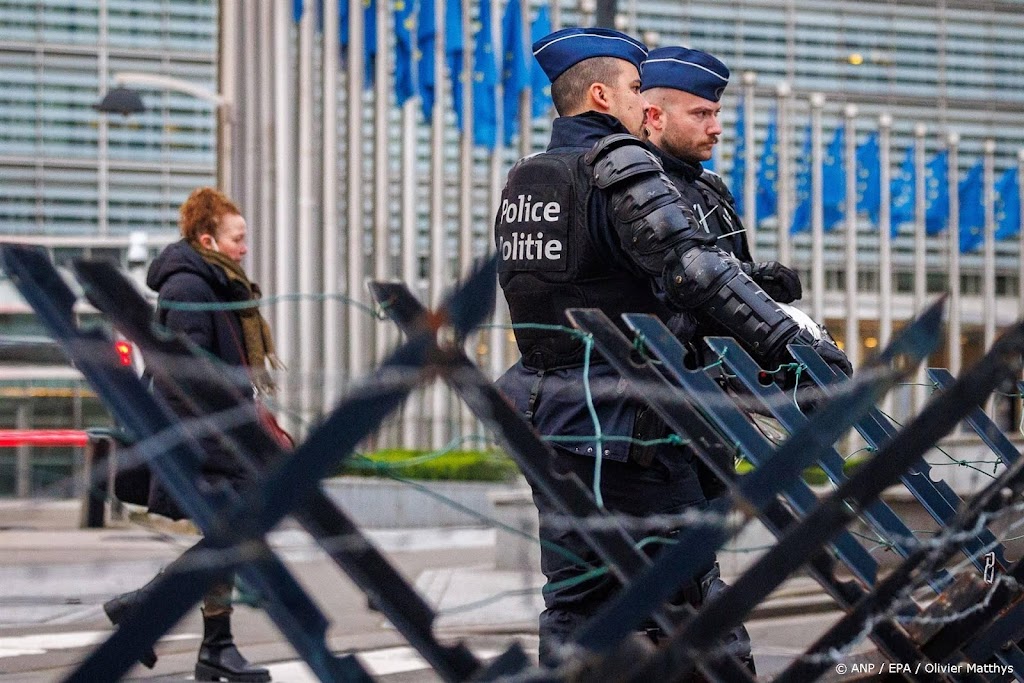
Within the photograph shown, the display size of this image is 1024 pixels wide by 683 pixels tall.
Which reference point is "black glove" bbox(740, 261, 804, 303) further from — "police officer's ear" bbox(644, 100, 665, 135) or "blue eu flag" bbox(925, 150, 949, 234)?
"blue eu flag" bbox(925, 150, 949, 234)

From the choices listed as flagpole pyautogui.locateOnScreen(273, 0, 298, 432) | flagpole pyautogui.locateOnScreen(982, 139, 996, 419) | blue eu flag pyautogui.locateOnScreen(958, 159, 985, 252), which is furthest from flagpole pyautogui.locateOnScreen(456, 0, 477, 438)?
blue eu flag pyautogui.locateOnScreen(958, 159, 985, 252)

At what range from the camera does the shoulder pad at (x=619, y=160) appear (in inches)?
159

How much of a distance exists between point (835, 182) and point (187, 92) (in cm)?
1354

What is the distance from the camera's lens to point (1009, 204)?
3166 centimetres

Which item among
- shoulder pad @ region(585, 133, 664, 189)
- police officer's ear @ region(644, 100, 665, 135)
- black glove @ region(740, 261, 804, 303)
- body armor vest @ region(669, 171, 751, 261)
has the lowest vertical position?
black glove @ region(740, 261, 804, 303)

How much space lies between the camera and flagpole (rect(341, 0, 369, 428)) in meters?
22.7

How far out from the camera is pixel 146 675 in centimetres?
639

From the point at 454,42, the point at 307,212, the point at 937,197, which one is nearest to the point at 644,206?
the point at 307,212

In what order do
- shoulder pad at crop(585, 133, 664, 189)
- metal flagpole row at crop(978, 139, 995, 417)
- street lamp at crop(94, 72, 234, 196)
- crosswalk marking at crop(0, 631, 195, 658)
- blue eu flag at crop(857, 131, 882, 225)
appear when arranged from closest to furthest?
1. shoulder pad at crop(585, 133, 664, 189)
2. crosswalk marking at crop(0, 631, 195, 658)
3. street lamp at crop(94, 72, 234, 196)
4. blue eu flag at crop(857, 131, 882, 225)
5. metal flagpole row at crop(978, 139, 995, 417)

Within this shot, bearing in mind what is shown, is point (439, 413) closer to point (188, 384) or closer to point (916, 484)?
point (916, 484)

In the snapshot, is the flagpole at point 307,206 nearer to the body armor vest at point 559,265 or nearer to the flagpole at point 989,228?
the flagpole at point 989,228

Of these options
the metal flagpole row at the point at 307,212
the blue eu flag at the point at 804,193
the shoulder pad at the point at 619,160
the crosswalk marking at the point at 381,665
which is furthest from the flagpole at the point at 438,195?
the shoulder pad at the point at 619,160

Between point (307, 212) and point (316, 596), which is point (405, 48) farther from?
point (316, 596)

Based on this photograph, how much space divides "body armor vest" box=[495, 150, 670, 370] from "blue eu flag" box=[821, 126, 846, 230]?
82.9 ft
